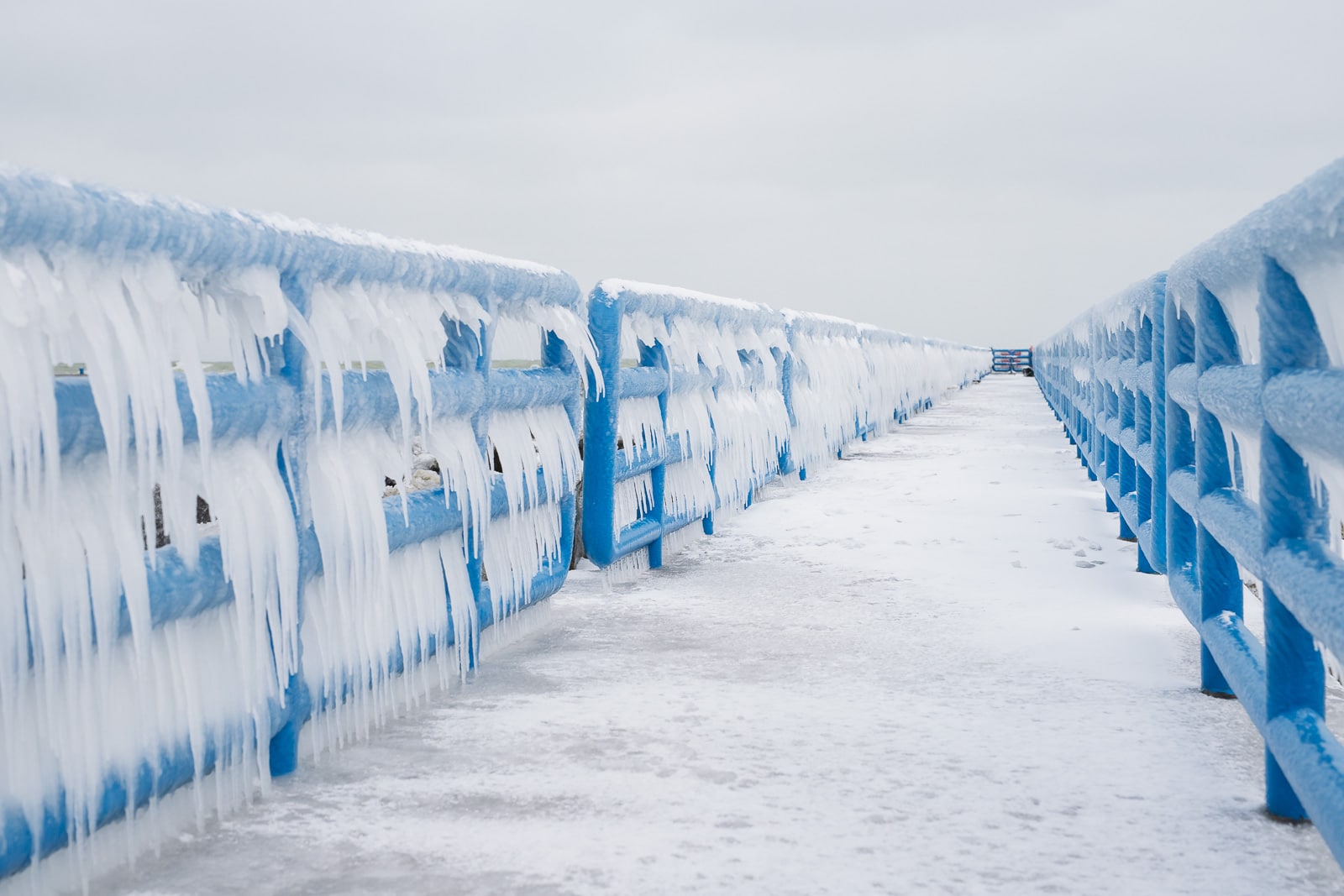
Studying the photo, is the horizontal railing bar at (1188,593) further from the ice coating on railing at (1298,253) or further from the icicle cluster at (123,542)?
the icicle cluster at (123,542)

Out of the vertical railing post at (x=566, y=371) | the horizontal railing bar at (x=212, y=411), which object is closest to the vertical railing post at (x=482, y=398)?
the vertical railing post at (x=566, y=371)

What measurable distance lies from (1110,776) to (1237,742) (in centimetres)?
47

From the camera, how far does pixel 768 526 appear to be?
6879 mm

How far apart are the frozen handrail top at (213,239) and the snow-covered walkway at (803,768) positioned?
1110 millimetres

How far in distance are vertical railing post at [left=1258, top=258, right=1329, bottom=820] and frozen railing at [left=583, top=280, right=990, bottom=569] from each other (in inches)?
111

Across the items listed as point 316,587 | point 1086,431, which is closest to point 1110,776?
point 316,587

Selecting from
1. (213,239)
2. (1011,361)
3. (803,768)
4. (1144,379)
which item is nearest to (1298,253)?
(803,768)

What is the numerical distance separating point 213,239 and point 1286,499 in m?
2.02

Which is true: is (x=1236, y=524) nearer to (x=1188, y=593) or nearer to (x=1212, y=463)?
(x=1212, y=463)

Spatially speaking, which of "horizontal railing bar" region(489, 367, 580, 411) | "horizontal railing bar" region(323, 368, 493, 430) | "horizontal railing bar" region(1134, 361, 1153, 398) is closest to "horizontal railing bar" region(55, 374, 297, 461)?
"horizontal railing bar" region(323, 368, 493, 430)

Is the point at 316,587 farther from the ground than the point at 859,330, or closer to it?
closer to it

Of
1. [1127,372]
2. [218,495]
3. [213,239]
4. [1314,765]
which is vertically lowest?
[1314,765]

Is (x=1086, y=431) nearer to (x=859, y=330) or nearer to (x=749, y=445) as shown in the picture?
(x=749, y=445)

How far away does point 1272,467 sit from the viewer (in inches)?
85.4
